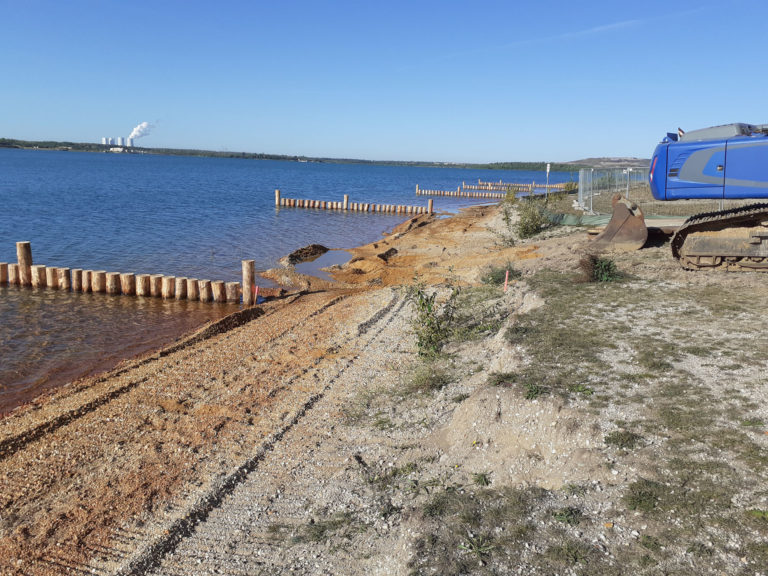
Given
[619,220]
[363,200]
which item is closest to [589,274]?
[619,220]

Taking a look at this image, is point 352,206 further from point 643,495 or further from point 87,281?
point 643,495

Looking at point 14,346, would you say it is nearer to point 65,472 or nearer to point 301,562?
point 65,472

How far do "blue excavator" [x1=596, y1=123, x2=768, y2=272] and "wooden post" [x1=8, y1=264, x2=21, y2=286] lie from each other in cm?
2000

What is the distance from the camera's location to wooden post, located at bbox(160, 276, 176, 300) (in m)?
17.7

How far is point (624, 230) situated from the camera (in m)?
15.8

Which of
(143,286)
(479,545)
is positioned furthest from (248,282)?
(479,545)

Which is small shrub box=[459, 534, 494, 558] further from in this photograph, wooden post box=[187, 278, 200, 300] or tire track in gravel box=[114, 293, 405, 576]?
wooden post box=[187, 278, 200, 300]

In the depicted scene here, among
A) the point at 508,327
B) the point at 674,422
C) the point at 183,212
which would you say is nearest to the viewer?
the point at 674,422

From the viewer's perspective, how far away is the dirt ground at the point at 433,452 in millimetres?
4777

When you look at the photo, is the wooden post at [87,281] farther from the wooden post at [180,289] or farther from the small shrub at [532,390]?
the small shrub at [532,390]

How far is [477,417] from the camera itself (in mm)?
6922

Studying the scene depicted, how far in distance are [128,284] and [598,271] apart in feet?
47.4

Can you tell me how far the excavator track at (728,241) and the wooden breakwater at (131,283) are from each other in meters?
12.2

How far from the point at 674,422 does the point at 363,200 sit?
63.6 meters
